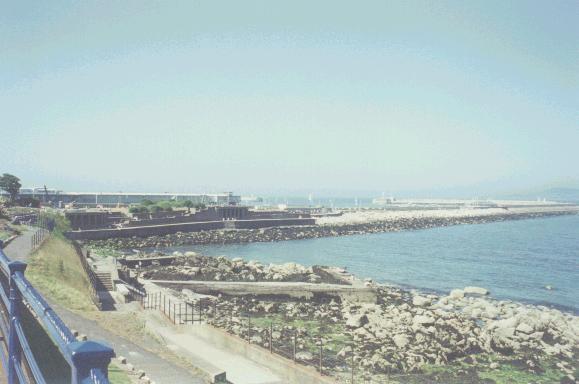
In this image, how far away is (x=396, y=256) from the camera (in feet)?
186

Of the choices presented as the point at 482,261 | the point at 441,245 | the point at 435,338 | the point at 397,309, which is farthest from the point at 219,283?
the point at 441,245

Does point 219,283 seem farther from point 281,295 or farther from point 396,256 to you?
point 396,256

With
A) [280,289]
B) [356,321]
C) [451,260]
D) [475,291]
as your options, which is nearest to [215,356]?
[356,321]

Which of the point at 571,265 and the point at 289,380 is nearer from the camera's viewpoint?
→ the point at 289,380

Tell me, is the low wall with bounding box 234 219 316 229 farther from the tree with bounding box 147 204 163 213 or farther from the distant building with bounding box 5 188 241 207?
the distant building with bounding box 5 188 241 207

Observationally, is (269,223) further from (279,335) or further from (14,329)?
(14,329)

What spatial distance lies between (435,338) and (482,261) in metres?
36.8

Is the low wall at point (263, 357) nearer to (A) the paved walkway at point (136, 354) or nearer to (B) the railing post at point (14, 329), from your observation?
(A) the paved walkway at point (136, 354)

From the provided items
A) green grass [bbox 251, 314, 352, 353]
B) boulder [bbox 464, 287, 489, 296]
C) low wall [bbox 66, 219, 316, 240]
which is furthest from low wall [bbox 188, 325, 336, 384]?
low wall [bbox 66, 219, 316, 240]

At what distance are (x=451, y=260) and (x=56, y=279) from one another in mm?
45194

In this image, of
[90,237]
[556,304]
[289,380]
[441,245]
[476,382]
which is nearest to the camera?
[289,380]

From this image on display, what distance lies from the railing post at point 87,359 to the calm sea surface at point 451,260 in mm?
35786

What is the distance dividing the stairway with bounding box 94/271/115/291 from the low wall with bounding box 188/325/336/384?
37.0 feet

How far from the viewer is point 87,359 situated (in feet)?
7.91
